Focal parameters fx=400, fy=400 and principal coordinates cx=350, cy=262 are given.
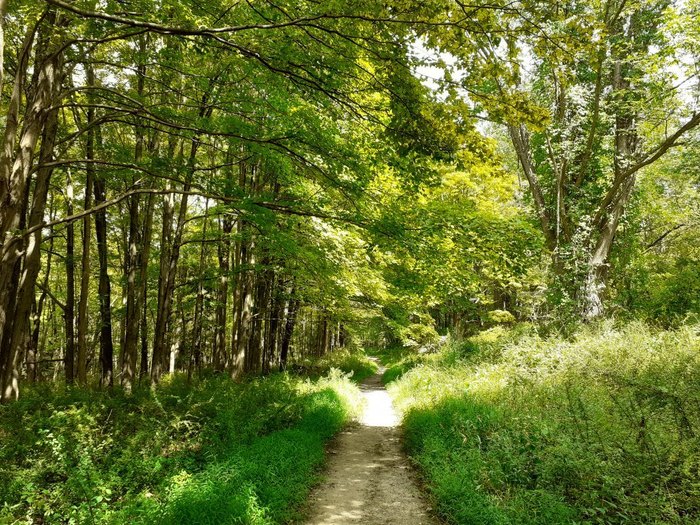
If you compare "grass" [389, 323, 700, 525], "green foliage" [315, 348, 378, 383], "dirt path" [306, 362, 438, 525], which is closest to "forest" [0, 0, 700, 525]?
"grass" [389, 323, 700, 525]

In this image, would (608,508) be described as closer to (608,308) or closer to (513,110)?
(513,110)

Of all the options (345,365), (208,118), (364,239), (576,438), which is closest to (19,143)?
(208,118)

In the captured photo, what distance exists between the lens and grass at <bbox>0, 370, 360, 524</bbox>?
15.6 ft

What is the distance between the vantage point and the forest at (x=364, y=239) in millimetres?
4492

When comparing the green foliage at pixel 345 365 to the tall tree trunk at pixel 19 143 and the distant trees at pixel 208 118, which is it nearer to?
the distant trees at pixel 208 118

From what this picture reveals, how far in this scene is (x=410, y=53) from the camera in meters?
4.41

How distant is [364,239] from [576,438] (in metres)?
5.32

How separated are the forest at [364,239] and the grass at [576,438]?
0.14ft

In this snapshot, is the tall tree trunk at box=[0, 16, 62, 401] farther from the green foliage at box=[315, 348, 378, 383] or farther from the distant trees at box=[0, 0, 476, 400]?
the green foliage at box=[315, 348, 378, 383]

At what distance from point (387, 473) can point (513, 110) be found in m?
6.38

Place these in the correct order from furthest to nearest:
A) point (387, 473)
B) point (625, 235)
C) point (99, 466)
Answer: point (625, 235), point (387, 473), point (99, 466)

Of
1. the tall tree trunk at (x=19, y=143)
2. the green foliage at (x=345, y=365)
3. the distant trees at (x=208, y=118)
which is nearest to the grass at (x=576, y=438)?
the distant trees at (x=208, y=118)

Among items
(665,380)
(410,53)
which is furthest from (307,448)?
(410,53)

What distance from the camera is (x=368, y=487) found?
6668mm
